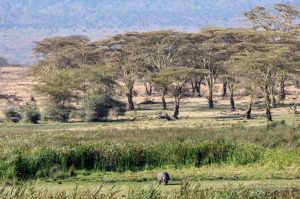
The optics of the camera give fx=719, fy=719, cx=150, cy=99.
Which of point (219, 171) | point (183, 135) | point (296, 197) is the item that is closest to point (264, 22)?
point (183, 135)

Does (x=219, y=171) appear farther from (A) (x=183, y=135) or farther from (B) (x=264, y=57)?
(B) (x=264, y=57)

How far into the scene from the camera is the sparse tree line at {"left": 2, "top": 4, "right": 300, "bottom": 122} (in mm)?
56188

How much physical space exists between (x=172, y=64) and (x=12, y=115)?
19794 mm

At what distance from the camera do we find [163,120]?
179ft

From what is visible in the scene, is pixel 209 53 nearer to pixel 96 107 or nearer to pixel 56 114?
pixel 96 107

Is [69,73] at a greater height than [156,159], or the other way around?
[156,159]

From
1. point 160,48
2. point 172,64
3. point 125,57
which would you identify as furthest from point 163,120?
point 172,64

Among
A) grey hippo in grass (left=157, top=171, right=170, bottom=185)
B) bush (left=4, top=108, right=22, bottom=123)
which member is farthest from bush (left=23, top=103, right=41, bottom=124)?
grey hippo in grass (left=157, top=171, right=170, bottom=185)

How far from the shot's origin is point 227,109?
2485 inches

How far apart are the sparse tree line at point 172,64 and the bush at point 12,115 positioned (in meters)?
2.37

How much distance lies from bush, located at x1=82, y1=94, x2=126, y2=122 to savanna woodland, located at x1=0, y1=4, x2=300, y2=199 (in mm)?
108

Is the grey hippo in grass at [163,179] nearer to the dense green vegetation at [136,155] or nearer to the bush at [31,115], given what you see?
the dense green vegetation at [136,155]

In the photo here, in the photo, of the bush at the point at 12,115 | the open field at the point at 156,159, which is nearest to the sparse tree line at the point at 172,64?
the bush at the point at 12,115

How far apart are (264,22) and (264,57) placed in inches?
1022
